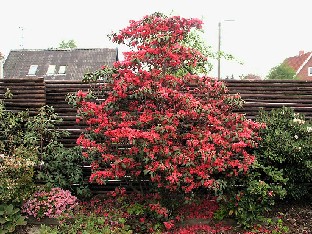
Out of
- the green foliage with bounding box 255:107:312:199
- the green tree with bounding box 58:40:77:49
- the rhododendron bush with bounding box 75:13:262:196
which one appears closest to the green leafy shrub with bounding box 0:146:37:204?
the rhododendron bush with bounding box 75:13:262:196

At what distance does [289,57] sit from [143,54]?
44094mm

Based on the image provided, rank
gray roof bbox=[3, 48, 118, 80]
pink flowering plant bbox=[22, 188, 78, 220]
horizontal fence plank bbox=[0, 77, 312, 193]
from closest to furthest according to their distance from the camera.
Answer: pink flowering plant bbox=[22, 188, 78, 220] < horizontal fence plank bbox=[0, 77, 312, 193] < gray roof bbox=[3, 48, 118, 80]

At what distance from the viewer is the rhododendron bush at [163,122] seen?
267 inches

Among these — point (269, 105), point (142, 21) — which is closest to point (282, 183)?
point (269, 105)

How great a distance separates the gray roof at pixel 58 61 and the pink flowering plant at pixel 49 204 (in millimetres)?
23576

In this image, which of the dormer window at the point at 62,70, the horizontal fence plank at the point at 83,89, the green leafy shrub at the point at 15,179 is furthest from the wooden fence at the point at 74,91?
the dormer window at the point at 62,70

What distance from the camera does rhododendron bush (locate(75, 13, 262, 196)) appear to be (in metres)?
6.77

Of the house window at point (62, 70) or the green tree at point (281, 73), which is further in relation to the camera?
the green tree at point (281, 73)

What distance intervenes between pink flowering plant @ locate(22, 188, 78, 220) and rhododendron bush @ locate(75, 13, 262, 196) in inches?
31.0

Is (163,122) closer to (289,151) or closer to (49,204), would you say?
(289,151)

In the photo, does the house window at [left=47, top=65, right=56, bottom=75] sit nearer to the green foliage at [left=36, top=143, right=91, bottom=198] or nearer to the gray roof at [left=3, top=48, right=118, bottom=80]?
the gray roof at [left=3, top=48, right=118, bottom=80]

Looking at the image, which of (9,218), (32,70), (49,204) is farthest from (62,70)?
(9,218)

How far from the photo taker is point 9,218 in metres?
7.04

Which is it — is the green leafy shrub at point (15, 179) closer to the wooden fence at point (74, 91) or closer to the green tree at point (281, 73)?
the wooden fence at point (74, 91)
